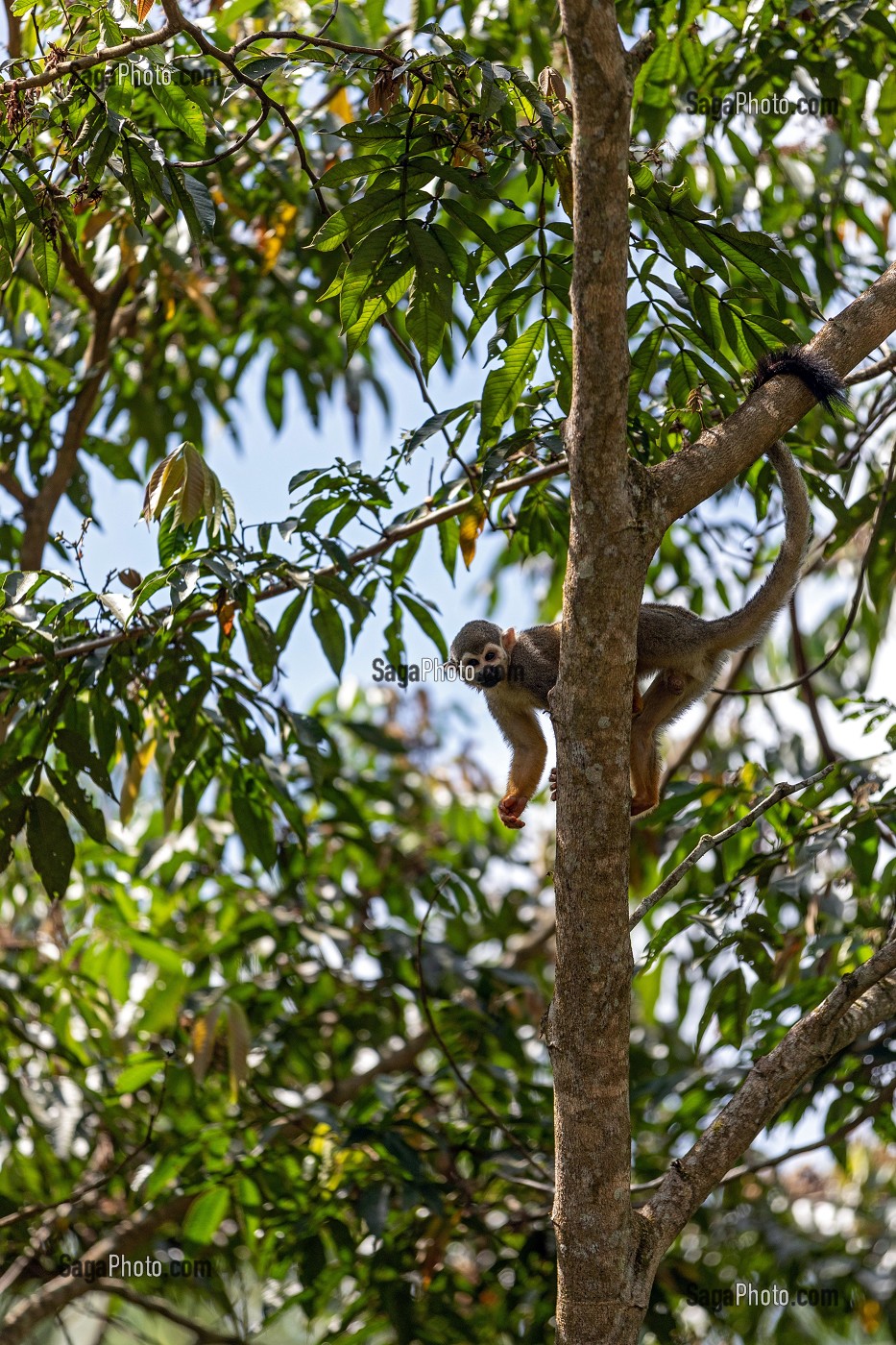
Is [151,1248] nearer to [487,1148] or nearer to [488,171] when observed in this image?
[487,1148]

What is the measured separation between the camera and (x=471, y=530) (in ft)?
11.9

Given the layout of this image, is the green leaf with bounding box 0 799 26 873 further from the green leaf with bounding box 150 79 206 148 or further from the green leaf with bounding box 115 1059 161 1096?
the green leaf with bounding box 150 79 206 148

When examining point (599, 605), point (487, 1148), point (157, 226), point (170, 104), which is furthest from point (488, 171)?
point (487, 1148)

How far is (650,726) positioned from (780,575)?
640mm

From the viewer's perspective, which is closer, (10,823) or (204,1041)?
(10,823)

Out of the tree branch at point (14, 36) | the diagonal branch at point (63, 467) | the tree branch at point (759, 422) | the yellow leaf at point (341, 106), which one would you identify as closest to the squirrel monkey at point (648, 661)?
the tree branch at point (759, 422)

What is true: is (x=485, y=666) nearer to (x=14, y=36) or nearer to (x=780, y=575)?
(x=780, y=575)

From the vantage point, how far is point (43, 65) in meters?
3.35

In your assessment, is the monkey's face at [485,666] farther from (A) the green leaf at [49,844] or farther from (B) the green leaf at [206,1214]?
(B) the green leaf at [206,1214]

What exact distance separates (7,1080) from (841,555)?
517cm

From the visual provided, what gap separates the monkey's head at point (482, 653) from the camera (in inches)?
168

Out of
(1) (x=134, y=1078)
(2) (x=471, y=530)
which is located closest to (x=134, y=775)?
(1) (x=134, y=1078)

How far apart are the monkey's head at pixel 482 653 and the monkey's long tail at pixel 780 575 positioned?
0.73m

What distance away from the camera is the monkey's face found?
426cm
